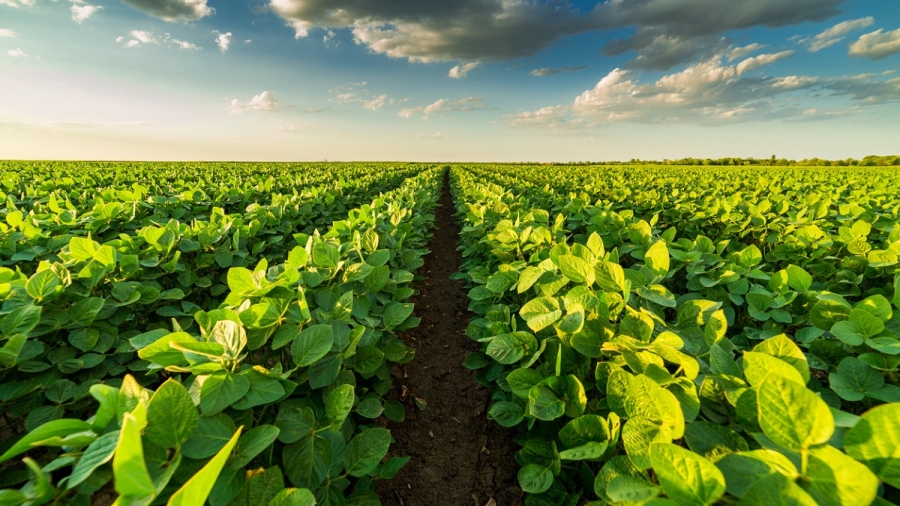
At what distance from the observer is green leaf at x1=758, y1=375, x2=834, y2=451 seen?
0.76 meters

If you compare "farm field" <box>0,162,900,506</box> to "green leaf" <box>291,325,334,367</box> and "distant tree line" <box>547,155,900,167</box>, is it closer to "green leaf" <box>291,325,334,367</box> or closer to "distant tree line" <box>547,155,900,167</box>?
"green leaf" <box>291,325,334,367</box>

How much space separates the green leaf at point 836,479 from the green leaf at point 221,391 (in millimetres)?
1383

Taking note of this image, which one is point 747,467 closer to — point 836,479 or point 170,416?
point 836,479

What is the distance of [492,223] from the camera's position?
4.79 meters

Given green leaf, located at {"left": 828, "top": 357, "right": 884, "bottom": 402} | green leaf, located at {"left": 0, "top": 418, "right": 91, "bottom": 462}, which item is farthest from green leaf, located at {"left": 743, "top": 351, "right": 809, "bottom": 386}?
green leaf, located at {"left": 0, "top": 418, "right": 91, "bottom": 462}

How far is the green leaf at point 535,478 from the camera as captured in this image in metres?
1.57

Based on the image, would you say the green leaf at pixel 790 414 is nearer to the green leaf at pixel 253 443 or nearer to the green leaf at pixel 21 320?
the green leaf at pixel 253 443

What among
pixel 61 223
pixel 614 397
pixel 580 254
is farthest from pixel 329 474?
pixel 61 223

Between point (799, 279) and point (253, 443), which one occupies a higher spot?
point (799, 279)

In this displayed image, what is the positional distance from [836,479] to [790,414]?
0.39ft

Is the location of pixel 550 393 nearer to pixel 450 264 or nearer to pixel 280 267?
pixel 280 267

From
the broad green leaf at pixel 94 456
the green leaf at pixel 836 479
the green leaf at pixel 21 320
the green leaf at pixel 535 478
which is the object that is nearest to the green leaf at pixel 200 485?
the broad green leaf at pixel 94 456

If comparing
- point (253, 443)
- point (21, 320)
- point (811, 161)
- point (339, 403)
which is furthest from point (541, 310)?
point (811, 161)

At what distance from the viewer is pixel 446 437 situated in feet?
10.2
